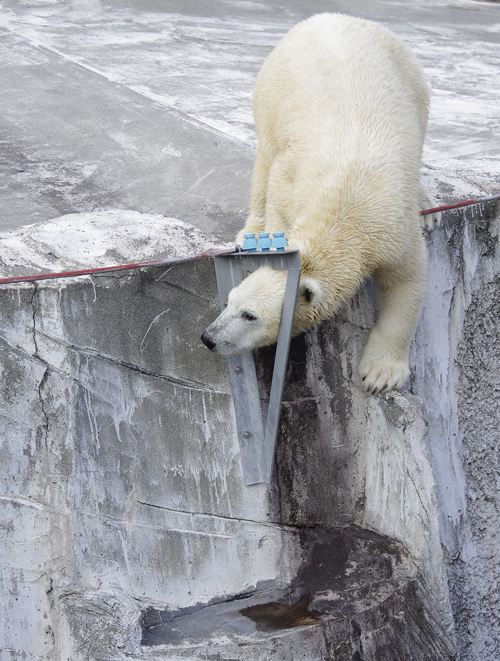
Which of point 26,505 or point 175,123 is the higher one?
point 175,123

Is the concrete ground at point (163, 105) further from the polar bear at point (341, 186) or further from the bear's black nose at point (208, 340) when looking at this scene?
the bear's black nose at point (208, 340)

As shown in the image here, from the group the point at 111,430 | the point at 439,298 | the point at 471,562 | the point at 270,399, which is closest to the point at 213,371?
the point at 270,399

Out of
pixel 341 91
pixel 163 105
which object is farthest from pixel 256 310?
pixel 163 105

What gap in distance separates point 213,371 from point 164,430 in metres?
0.37

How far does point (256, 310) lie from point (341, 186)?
645mm

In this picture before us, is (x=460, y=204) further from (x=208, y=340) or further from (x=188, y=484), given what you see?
(x=188, y=484)

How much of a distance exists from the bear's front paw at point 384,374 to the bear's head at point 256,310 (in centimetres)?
58

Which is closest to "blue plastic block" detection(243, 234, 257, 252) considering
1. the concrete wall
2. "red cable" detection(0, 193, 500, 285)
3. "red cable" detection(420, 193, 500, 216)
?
"red cable" detection(0, 193, 500, 285)

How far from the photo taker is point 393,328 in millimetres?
3018

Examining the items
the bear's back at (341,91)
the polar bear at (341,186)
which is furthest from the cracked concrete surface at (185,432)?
the bear's back at (341,91)

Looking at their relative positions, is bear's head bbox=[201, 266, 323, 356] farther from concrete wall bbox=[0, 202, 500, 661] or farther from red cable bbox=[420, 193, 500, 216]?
red cable bbox=[420, 193, 500, 216]

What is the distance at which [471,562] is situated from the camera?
357 cm

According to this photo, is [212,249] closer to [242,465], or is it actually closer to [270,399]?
[270,399]

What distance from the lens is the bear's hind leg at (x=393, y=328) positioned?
2918mm
